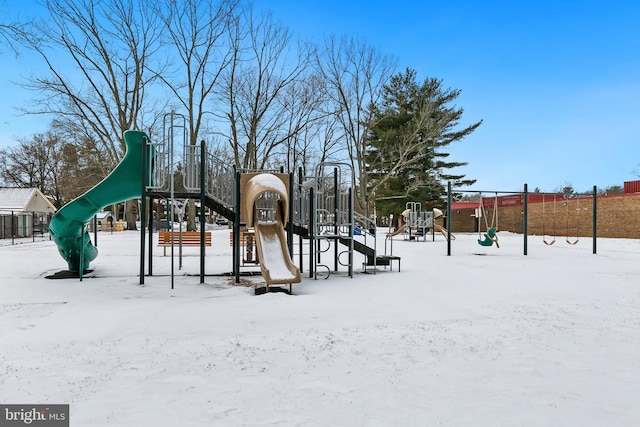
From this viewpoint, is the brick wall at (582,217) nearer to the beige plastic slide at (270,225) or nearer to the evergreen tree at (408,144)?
the evergreen tree at (408,144)

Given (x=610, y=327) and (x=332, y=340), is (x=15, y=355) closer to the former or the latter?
(x=332, y=340)

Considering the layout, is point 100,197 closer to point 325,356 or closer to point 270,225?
point 270,225

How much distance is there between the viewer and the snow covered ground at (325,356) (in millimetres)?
3008

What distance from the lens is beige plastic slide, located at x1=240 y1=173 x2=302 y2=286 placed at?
8164 mm

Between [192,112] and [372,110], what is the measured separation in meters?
14.0

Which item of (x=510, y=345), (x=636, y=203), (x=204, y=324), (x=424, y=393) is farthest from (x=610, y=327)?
(x=636, y=203)

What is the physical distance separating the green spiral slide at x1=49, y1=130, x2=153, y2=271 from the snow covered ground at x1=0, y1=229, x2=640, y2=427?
83.1 inches

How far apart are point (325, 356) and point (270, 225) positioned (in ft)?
17.7

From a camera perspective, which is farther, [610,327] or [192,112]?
[192,112]

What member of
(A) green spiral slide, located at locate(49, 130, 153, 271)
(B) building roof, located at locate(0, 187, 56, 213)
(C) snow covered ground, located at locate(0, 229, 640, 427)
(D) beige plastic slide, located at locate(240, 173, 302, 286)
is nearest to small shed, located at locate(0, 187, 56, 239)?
(B) building roof, located at locate(0, 187, 56, 213)

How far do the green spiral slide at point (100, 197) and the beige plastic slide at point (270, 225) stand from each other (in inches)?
88.1

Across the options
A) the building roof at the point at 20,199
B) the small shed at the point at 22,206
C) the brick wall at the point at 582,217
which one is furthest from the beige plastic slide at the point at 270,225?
the building roof at the point at 20,199

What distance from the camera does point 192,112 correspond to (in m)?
29.3

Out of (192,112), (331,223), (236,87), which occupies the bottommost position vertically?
(331,223)
